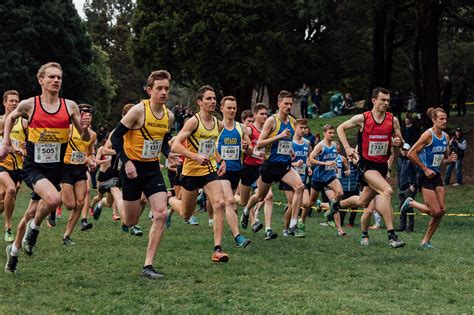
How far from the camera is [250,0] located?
40.0 metres

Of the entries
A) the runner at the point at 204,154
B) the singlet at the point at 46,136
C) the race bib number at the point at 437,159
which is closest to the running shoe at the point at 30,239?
the singlet at the point at 46,136

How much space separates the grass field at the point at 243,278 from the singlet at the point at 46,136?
4.48ft

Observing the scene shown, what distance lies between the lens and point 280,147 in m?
13.6

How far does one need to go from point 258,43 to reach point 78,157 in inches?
1074

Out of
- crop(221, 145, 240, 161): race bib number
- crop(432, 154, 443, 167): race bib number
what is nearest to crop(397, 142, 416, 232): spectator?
crop(432, 154, 443, 167): race bib number

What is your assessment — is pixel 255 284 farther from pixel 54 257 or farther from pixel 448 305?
pixel 54 257

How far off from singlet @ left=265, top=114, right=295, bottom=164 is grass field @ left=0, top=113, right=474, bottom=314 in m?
1.39

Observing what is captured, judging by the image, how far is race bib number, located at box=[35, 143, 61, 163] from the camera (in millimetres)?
9430

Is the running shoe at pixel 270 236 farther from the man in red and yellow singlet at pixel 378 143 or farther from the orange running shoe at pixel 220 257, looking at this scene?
the orange running shoe at pixel 220 257

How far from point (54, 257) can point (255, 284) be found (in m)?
3.51

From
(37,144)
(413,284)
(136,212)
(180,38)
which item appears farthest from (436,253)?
(180,38)

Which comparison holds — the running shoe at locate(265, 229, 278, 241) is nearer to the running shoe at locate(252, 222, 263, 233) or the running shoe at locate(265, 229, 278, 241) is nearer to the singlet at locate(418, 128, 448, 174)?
the running shoe at locate(252, 222, 263, 233)

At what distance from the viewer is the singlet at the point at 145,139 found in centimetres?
967

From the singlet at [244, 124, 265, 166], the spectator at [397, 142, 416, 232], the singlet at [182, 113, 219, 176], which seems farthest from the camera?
the spectator at [397, 142, 416, 232]
